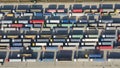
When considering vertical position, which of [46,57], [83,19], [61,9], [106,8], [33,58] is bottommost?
[33,58]

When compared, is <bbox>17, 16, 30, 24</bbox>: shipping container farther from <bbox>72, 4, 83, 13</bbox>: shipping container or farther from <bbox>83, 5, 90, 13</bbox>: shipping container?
<bbox>83, 5, 90, 13</bbox>: shipping container

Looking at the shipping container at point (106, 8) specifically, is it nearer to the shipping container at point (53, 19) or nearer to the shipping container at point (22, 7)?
the shipping container at point (53, 19)

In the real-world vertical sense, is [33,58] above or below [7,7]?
below

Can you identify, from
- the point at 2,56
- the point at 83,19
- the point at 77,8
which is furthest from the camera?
the point at 77,8

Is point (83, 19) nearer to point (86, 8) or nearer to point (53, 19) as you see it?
point (86, 8)

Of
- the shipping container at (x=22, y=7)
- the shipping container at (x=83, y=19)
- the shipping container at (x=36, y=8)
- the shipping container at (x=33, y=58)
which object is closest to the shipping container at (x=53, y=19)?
the shipping container at (x=36, y=8)

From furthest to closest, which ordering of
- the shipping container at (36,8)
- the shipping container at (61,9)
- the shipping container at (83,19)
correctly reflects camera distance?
the shipping container at (36,8) → the shipping container at (61,9) → the shipping container at (83,19)

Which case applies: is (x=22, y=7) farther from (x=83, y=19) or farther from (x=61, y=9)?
(x=83, y=19)

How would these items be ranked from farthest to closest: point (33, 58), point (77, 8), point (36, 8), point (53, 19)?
point (36, 8), point (77, 8), point (53, 19), point (33, 58)

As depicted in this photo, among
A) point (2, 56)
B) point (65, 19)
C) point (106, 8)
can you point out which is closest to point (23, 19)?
point (65, 19)

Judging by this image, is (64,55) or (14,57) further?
(14,57)

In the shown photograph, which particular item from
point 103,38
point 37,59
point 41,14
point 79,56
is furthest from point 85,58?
point 41,14

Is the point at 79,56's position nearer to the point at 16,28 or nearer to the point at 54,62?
the point at 54,62
